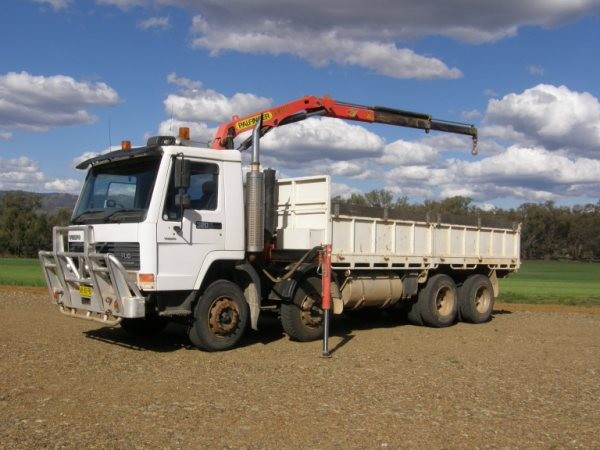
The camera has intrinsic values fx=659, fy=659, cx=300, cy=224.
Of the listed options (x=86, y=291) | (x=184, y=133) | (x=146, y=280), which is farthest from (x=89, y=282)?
(x=184, y=133)

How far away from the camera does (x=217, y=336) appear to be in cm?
992

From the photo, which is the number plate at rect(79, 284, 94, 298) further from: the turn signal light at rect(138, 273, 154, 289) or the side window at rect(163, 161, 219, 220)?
the side window at rect(163, 161, 219, 220)

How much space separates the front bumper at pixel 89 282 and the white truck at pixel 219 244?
0.7 inches

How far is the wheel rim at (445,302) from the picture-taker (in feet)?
47.2

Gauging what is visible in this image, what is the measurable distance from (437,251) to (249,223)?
17.2ft

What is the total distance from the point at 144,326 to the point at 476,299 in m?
7.83

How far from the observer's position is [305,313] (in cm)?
1112

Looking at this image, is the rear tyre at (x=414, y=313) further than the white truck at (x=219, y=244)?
Yes

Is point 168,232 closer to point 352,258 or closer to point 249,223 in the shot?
point 249,223

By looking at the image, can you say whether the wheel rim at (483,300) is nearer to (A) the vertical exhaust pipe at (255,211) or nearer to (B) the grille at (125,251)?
(A) the vertical exhaust pipe at (255,211)

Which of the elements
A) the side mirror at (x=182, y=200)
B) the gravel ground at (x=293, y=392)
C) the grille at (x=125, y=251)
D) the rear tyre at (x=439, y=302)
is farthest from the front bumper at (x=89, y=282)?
the rear tyre at (x=439, y=302)

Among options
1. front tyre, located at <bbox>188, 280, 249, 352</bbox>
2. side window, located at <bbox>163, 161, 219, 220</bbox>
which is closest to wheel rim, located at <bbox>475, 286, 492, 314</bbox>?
front tyre, located at <bbox>188, 280, 249, 352</bbox>

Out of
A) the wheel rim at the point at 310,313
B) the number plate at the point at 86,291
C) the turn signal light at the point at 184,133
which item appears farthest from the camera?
the wheel rim at the point at 310,313

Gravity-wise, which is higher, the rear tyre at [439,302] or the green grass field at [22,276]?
the rear tyre at [439,302]
